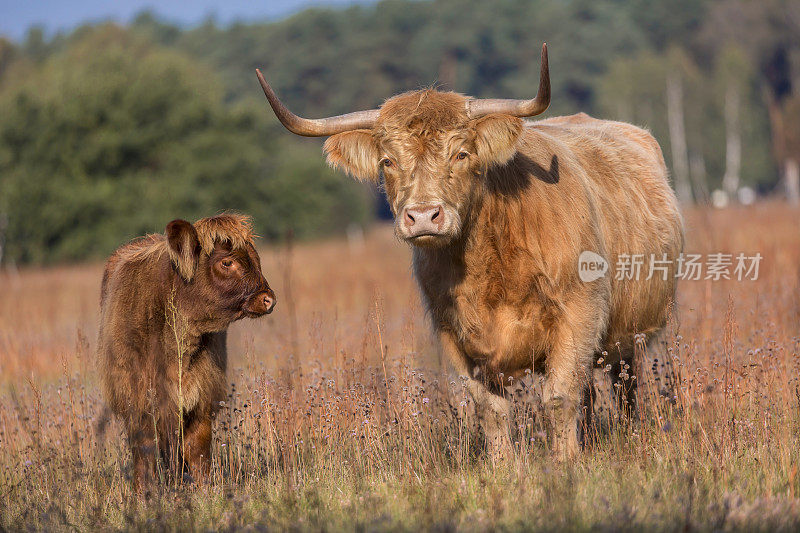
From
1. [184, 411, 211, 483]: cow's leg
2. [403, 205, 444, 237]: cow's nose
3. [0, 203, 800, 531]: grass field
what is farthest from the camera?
[184, 411, 211, 483]: cow's leg

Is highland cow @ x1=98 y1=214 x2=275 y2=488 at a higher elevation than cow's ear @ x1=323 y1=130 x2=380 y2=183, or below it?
below

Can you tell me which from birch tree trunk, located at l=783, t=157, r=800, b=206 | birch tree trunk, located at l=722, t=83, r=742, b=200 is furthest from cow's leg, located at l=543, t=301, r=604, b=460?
birch tree trunk, located at l=722, t=83, r=742, b=200

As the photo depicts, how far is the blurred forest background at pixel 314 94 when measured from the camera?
3131 cm

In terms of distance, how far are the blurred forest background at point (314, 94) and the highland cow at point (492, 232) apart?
523mm

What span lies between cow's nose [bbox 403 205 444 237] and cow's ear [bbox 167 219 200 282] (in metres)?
1.28

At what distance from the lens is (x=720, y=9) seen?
224 feet

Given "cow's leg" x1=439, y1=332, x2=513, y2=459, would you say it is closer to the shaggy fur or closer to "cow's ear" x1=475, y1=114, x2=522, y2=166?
the shaggy fur

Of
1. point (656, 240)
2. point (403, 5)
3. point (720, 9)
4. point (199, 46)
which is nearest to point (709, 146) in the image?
point (720, 9)

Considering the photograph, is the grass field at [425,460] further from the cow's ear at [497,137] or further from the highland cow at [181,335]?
the cow's ear at [497,137]

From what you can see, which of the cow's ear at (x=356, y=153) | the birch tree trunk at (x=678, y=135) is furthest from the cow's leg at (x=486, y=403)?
the birch tree trunk at (x=678, y=135)

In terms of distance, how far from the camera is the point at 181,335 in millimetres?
5438

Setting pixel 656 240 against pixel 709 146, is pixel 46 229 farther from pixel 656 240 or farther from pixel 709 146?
pixel 709 146

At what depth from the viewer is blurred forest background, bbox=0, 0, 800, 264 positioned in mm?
31312

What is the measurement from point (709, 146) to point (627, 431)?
55.9 meters
